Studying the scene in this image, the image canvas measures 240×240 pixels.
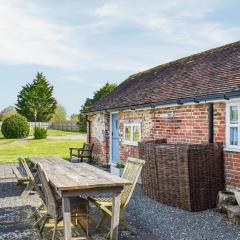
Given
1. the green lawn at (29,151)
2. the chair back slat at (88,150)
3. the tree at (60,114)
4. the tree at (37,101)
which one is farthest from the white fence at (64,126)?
the chair back slat at (88,150)

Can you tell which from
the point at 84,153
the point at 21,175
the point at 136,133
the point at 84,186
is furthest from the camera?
the point at 84,153

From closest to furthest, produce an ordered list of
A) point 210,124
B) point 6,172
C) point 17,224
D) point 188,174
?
point 17,224 → point 188,174 → point 210,124 → point 6,172

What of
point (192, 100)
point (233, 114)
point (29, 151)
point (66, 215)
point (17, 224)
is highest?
point (192, 100)

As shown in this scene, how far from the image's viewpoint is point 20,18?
402 inches

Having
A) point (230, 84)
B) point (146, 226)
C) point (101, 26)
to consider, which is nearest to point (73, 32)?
point (101, 26)

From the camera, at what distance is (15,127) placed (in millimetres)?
34812

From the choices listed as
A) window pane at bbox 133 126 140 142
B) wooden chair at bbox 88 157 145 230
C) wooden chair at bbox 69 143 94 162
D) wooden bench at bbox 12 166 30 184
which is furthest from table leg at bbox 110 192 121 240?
wooden chair at bbox 69 143 94 162

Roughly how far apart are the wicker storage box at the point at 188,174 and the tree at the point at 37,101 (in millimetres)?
52801

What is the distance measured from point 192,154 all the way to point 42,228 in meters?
3.58

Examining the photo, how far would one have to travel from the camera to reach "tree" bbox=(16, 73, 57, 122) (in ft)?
198

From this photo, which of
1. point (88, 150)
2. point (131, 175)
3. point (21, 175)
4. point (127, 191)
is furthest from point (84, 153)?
point (127, 191)

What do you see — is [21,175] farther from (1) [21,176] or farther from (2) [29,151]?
(2) [29,151]

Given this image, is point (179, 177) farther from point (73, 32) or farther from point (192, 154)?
point (73, 32)

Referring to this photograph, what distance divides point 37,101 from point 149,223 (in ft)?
185
